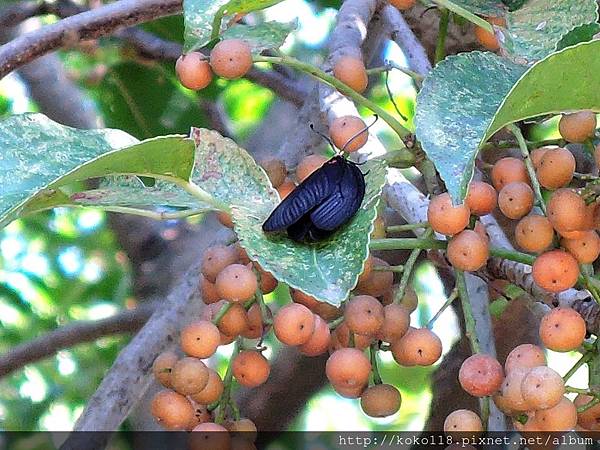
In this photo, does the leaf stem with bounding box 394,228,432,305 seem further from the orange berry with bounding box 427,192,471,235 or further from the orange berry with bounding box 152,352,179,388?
the orange berry with bounding box 152,352,179,388

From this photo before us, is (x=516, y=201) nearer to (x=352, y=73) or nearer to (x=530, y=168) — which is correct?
(x=530, y=168)

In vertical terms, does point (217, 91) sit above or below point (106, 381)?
below

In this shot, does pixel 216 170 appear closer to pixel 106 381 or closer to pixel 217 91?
pixel 106 381

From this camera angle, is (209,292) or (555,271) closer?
(555,271)

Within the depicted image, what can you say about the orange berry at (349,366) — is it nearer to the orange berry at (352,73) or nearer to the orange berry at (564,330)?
the orange berry at (564,330)

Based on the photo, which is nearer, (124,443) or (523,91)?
(523,91)

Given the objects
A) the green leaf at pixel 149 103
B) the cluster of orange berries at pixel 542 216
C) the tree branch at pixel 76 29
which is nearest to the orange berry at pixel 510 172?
the cluster of orange berries at pixel 542 216

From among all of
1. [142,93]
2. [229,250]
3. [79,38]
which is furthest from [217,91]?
[229,250]

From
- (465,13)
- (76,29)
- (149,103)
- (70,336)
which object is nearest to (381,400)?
(465,13)
